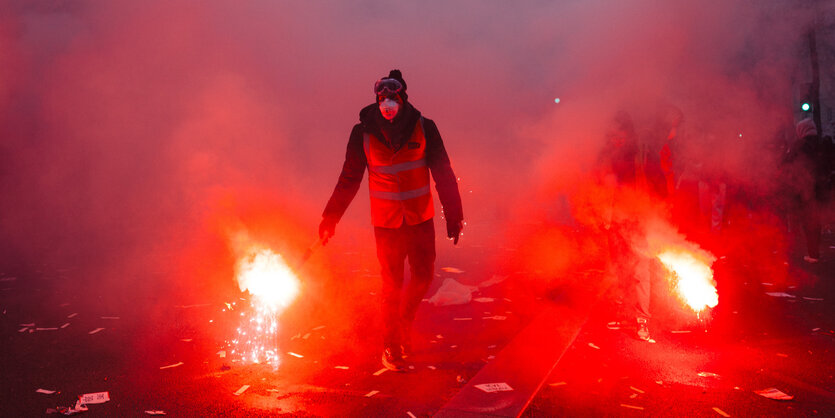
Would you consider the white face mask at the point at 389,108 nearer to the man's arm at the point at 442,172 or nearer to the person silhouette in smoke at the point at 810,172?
the man's arm at the point at 442,172

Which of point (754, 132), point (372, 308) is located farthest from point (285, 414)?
point (754, 132)

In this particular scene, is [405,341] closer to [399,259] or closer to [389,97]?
[399,259]

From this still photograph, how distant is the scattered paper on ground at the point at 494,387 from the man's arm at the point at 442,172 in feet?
4.07

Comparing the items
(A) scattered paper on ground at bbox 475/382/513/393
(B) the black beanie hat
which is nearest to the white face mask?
(B) the black beanie hat

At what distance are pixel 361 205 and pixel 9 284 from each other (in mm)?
10534

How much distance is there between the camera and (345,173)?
4441 mm

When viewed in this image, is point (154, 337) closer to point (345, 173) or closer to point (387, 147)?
point (345, 173)

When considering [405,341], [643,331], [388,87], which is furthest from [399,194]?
[643,331]

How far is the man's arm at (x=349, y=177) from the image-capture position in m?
4.32

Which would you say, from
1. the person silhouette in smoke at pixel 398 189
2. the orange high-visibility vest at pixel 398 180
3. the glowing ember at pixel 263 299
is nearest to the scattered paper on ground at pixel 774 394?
the person silhouette in smoke at pixel 398 189

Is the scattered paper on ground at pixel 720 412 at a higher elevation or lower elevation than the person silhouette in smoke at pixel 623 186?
lower

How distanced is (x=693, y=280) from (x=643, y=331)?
78cm

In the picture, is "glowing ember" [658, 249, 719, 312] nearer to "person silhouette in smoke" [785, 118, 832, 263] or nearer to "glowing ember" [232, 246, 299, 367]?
"glowing ember" [232, 246, 299, 367]

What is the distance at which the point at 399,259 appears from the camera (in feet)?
14.1
